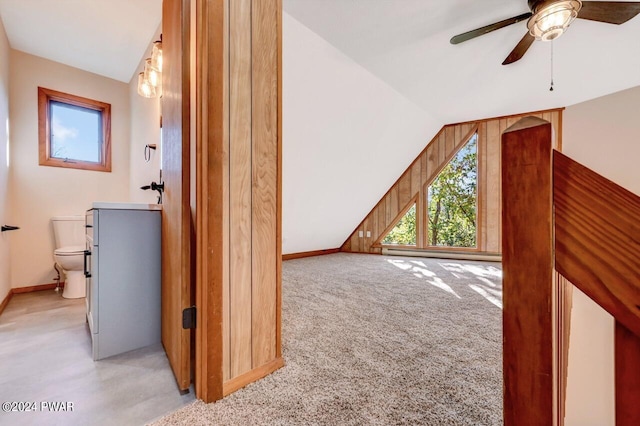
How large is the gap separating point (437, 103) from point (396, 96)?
2.50 ft

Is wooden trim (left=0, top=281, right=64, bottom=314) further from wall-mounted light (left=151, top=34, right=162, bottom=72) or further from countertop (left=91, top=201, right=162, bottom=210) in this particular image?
wall-mounted light (left=151, top=34, right=162, bottom=72)

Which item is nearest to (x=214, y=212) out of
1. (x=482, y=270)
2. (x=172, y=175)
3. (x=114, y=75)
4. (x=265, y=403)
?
(x=172, y=175)

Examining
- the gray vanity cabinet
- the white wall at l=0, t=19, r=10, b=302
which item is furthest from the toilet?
the gray vanity cabinet

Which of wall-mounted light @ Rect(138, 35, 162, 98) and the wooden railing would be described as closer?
the wooden railing

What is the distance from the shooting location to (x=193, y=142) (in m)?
1.12

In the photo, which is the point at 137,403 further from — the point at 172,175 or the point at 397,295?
the point at 397,295

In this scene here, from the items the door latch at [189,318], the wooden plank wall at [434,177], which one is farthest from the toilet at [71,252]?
the wooden plank wall at [434,177]

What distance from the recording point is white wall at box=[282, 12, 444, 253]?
99.1 inches

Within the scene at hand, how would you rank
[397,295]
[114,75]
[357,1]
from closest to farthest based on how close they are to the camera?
1. [357,1]
2. [397,295]
3. [114,75]

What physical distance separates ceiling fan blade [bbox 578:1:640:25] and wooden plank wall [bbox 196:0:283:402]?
1.92 m

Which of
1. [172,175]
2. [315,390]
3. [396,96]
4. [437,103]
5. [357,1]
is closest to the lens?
[315,390]

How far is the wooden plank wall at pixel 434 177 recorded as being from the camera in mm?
4281

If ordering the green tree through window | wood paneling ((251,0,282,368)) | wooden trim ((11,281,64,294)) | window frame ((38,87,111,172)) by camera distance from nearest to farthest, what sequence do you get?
wood paneling ((251,0,282,368))
wooden trim ((11,281,64,294))
window frame ((38,87,111,172))
the green tree through window

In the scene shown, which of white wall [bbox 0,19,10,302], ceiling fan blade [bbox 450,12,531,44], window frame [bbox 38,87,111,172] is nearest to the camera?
ceiling fan blade [bbox 450,12,531,44]
